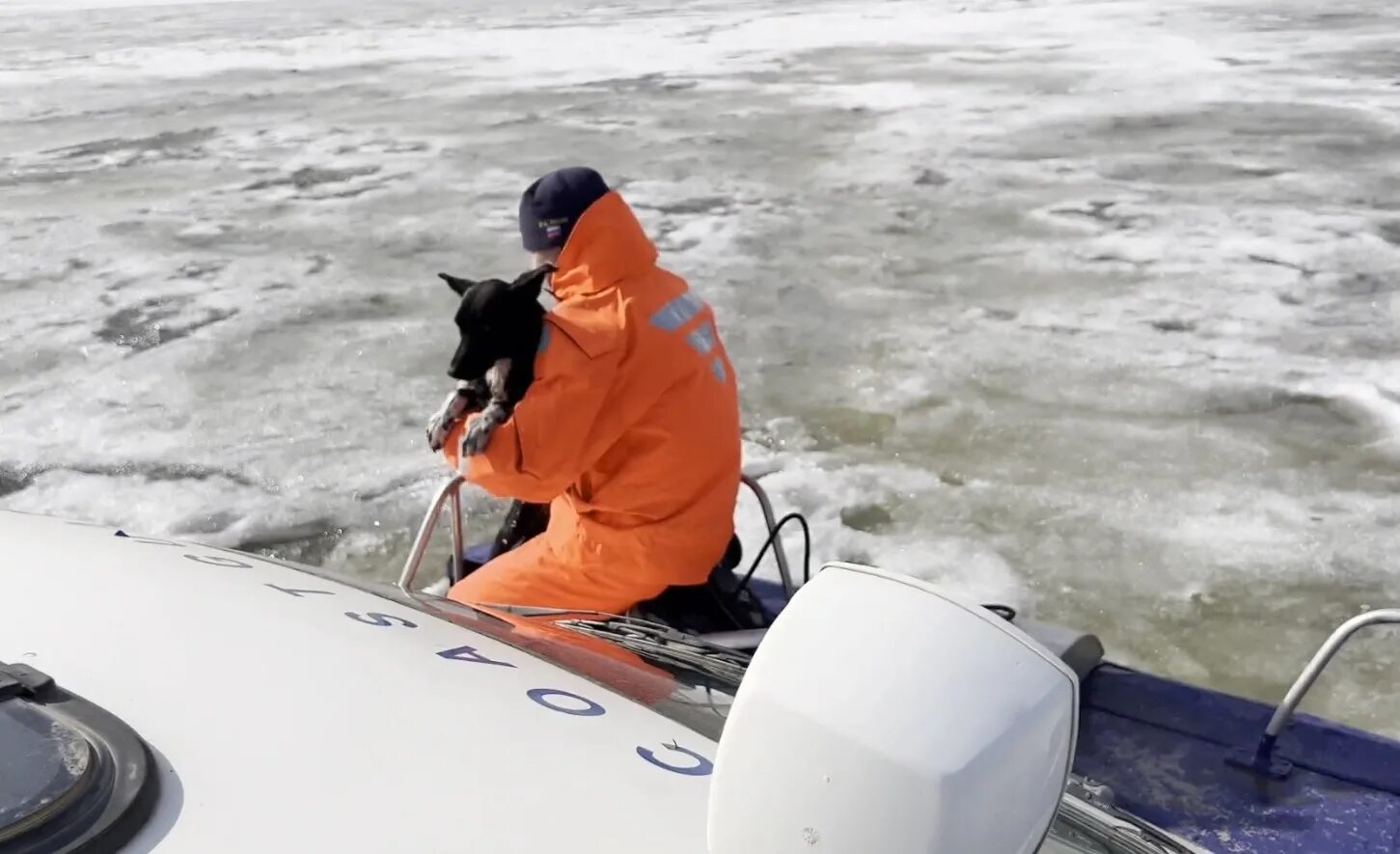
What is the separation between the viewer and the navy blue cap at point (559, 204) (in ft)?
8.16

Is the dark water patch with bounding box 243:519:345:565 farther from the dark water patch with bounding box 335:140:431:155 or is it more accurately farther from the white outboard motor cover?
the dark water patch with bounding box 335:140:431:155

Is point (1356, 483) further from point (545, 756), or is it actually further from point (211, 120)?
point (211, 120)

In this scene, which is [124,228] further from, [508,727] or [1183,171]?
[508,727]

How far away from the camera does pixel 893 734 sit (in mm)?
940

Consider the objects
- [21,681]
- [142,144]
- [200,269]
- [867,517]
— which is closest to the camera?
[21,681]

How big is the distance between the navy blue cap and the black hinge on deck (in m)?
1.36

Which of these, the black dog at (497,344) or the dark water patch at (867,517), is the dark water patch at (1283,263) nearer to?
the dark water patch at (867,517)

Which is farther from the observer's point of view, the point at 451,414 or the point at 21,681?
the point at 451,414

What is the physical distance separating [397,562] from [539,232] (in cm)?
165

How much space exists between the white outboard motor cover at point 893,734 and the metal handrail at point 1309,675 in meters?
1.33

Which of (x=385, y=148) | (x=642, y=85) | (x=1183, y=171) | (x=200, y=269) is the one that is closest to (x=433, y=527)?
(x=200, y=269)

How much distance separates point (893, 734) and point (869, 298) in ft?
16.4

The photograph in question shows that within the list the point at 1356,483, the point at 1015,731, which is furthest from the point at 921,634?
the point at 1356,483

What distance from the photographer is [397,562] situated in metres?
3.86
